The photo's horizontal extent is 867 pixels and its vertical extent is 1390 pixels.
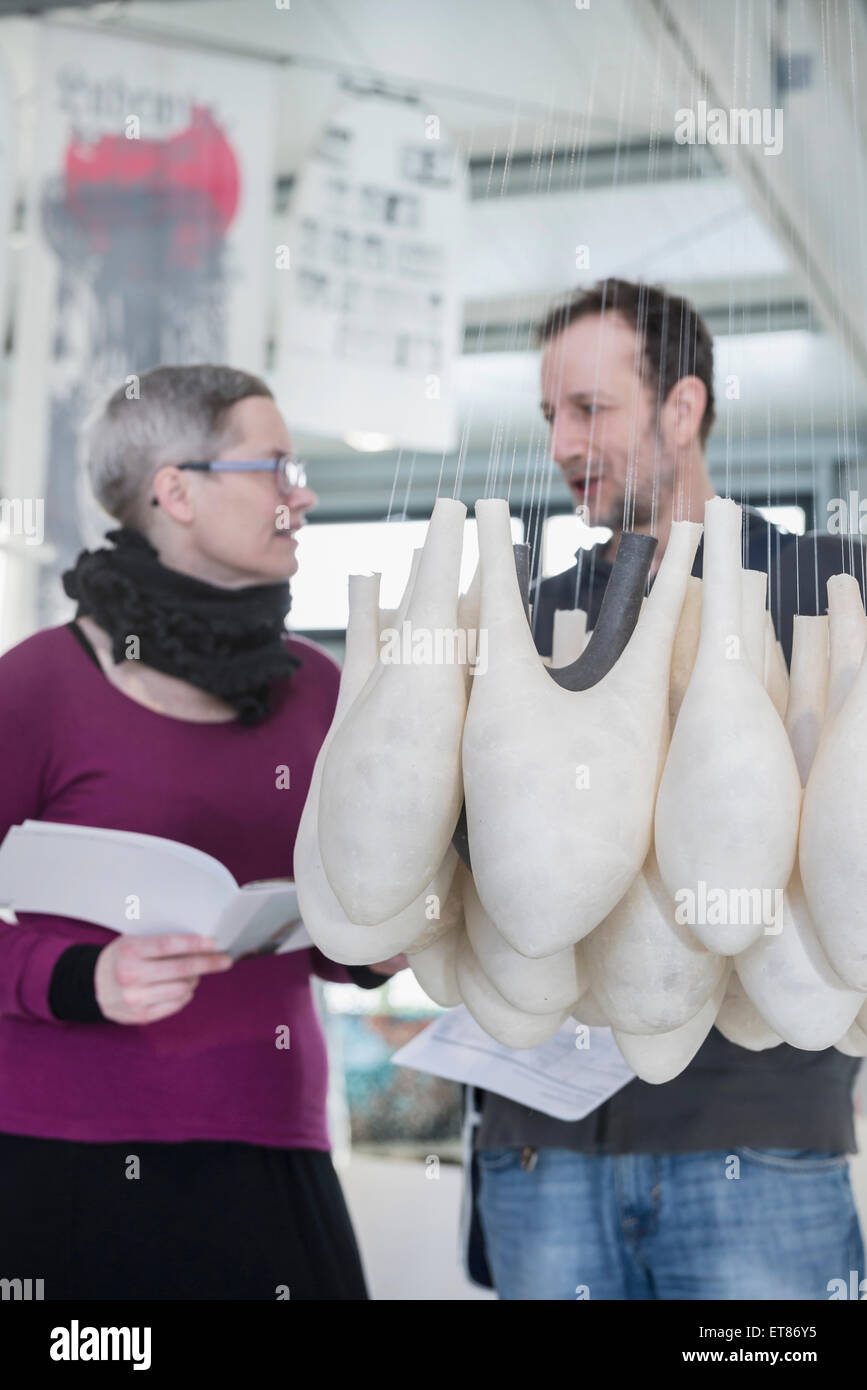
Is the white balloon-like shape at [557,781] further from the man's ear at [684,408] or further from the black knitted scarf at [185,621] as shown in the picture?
the black knitted scarf at [185,621]

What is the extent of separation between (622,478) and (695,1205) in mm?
786

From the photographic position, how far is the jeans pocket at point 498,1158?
1499 millimetres

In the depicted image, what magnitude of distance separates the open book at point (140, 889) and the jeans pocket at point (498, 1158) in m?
0.34

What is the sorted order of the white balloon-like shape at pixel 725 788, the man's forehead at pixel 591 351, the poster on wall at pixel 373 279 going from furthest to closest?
the poster on wall at pixel 373 279, the man's forehead at pixel 591 351, the white balloon-like shape at pixel 725 788

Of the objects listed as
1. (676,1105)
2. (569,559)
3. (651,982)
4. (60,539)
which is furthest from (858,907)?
(60,539)

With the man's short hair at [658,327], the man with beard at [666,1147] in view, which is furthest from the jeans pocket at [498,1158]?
the man's short hair at [658,327]

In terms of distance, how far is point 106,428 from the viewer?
1.69 meters

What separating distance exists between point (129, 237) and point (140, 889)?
226cm

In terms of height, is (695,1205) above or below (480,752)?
below

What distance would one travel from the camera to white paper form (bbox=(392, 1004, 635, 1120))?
1316 millimetres

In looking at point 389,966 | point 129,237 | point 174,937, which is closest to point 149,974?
point 174,937

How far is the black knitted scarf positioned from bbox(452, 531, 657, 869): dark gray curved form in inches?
33.0

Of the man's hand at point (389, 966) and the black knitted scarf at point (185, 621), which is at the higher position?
the black knitted scarf at point (185, 621)
